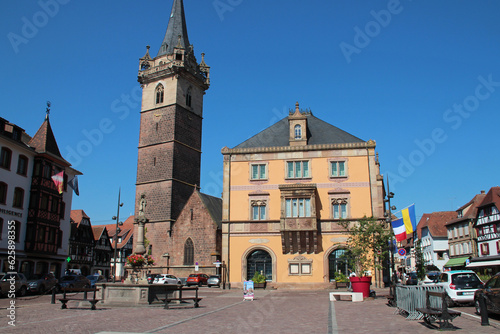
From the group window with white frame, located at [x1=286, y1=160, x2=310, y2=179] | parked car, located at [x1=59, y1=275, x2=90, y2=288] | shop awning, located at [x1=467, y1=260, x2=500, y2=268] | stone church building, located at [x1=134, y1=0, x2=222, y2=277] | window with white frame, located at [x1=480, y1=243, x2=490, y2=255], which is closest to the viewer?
parked car, located at [x1=59, y1=275, x2=90, y2=288]

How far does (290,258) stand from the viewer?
34.4m

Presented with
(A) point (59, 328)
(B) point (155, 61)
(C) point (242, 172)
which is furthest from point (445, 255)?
(A) point (59, 328)

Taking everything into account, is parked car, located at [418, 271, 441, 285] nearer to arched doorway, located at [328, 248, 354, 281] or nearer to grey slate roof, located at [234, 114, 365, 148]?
arched doorway, located at [328, 248, 354, 281]

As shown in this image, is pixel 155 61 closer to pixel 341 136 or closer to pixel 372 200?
pixel 341 136

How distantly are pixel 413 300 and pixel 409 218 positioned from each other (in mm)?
13787

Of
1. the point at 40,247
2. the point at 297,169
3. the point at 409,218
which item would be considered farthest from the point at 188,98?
the point at 409,218

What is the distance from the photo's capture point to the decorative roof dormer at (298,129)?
1460 inches

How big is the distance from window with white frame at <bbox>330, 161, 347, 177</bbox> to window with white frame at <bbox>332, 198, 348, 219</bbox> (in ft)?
6.72

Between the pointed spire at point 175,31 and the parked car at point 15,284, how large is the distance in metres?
40.9

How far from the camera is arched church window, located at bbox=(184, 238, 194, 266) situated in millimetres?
49406

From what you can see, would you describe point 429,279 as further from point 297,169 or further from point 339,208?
point 297,169

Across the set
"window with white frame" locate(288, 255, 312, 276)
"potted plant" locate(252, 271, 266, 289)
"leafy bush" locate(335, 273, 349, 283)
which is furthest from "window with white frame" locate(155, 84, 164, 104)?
"leafy bush" locate(335, 273, 349, 283)

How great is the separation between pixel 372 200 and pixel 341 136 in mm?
6362

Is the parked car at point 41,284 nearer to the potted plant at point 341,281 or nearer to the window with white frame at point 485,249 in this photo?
the potted plant at point 341,281
